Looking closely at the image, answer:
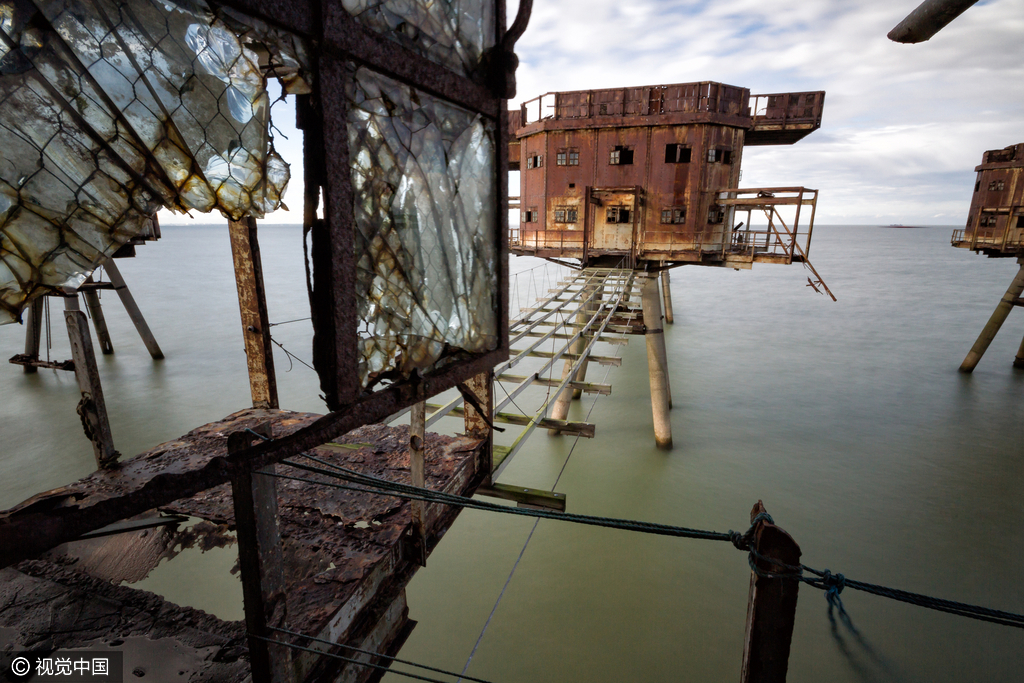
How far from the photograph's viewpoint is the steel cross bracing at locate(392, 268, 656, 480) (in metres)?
4.92

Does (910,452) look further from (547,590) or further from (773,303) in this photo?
(773,303)

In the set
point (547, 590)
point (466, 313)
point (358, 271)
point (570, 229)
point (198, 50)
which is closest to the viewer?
point (198, 50)

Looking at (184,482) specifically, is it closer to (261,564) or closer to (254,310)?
(261,564)

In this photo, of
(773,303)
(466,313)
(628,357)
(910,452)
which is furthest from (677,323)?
(466,313)

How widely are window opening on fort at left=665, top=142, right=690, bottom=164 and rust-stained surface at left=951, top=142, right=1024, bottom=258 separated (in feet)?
Answer: 38.0

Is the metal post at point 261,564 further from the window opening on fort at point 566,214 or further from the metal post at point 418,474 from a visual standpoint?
the window opening on fort at point 566,214

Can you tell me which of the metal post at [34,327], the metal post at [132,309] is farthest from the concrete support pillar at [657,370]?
the metal post at [34,327]

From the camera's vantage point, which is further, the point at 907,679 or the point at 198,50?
the point at 907,679

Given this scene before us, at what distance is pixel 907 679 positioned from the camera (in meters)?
6.73

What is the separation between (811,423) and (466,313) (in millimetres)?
15309

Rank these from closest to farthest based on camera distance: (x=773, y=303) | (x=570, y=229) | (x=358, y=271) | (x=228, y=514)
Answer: (x=358, y=271) < (x=228, y=514) < (x=570, y=229) < (x=773, y=303)

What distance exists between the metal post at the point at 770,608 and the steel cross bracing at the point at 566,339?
244cm

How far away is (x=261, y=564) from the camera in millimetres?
1888

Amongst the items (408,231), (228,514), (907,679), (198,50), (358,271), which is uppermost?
(198,50)
